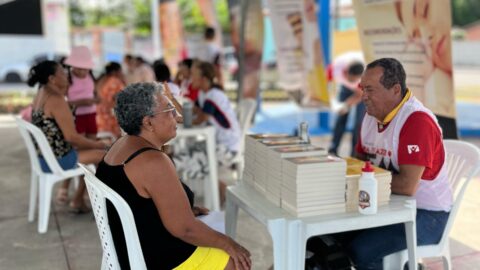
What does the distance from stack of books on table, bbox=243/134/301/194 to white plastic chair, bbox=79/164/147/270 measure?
24.2 inches

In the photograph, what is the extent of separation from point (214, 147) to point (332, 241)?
187cm

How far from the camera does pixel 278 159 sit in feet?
6.32

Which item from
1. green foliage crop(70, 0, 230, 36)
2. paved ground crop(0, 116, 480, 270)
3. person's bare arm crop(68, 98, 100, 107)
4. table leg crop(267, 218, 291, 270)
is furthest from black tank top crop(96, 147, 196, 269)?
green foliage crop(70, 0, 230, 36)

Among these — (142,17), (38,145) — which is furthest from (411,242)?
(142,17)

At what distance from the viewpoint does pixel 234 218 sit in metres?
2.50

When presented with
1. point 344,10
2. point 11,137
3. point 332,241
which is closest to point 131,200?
point 332,241

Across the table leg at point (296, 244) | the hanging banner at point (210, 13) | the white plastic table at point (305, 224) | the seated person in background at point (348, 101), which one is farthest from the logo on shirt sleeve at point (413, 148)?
the hanging banner at point (210, 13)

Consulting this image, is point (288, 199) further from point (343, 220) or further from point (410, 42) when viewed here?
point (410, 42)

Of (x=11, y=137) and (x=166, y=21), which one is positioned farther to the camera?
(x=166, y=21)

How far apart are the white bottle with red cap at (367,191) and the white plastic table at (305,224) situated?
31 mm

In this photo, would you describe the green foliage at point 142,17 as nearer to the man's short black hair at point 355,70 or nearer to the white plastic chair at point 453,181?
the man's short black hair at point 355,70

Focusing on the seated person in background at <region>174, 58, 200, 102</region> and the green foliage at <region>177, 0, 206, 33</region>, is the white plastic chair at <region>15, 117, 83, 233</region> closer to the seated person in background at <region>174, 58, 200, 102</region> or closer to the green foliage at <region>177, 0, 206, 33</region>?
the seated person in background at <region>174, 58, 200, 102</region>

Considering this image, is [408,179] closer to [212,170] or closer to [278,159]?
[278,159]

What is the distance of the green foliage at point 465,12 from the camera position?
1187 inches
